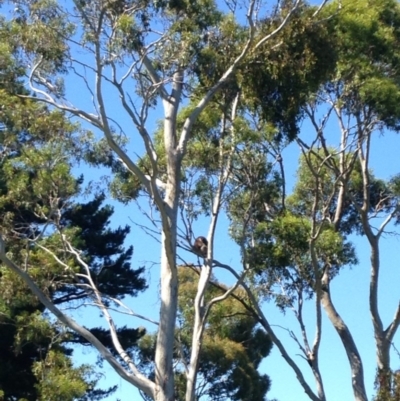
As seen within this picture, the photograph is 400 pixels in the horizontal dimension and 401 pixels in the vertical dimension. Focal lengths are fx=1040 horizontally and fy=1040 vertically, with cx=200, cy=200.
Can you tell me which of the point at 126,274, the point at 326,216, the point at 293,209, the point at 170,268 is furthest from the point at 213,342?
the point at 170,268

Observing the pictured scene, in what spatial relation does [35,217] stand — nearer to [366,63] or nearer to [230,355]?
[366,63]

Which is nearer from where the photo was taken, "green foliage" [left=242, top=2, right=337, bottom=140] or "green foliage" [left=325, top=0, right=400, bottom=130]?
"green foliage" [left=242, top=2, right=337, bottom=140]

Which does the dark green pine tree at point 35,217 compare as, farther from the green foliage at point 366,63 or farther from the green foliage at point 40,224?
the green foliage at point 366,63

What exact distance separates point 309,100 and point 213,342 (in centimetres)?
1019

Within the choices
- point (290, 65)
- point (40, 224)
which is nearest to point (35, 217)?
point (40, 224)

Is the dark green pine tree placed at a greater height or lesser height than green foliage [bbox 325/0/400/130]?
lesser

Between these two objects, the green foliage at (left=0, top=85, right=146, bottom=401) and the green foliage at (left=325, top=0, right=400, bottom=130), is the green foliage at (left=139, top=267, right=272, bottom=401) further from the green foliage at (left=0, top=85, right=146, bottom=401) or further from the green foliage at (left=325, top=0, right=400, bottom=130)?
the green foliage at (left=325, top=0, right=400, bottom=130)

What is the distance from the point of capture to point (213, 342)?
25.0m

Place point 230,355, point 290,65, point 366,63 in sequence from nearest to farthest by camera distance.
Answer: point 290,65, point 366,63, point 230,355

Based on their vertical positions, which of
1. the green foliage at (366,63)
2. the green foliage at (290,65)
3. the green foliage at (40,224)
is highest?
the green foliage at (366,63)

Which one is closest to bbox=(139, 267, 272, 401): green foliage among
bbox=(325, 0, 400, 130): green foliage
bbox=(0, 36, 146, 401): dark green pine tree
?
bbox=(0, 36, 146, 401): dark green pine tree

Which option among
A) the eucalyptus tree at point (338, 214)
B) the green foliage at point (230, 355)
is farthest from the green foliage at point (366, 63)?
the green foliage at point (230, 355)

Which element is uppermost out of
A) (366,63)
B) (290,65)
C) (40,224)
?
(366,63)

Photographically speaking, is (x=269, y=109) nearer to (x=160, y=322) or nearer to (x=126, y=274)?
(x=160, y=322)
